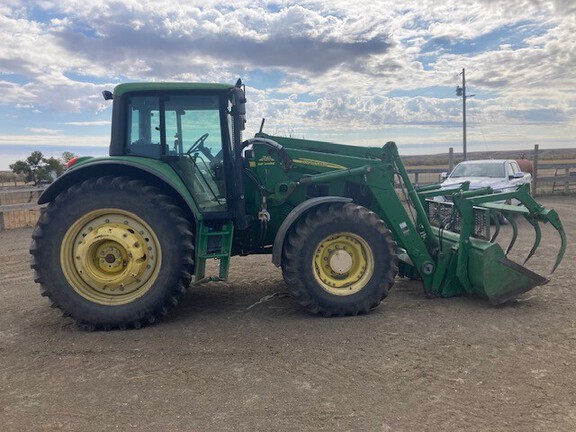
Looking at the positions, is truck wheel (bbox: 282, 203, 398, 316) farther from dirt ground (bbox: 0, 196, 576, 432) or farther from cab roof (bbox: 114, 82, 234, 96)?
cab roof (bbox: 114, 82, 234, 96)

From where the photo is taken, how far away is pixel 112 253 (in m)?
4.56

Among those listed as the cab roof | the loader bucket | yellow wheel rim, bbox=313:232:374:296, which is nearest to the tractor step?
yellow wheel rim, bbox=313:232:374:296

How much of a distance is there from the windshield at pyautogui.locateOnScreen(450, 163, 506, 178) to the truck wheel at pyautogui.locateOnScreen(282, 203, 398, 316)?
8.80 metres

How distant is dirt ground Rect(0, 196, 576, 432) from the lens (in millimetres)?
3018

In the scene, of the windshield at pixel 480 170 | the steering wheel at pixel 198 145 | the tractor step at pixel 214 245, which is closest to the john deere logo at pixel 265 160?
the steering wheel at pixel 198 145

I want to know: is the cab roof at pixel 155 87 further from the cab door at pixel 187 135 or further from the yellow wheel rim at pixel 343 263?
the yellow wheel rim at pixel 343 263

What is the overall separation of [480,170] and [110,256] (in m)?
10.9

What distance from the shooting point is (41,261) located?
446cm

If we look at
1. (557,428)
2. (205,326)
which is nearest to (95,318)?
(205,326)

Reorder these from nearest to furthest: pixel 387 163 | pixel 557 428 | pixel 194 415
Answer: pixel 557 428, pixel 194 415, pixel 387 163

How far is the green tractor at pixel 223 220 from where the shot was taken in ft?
14.8

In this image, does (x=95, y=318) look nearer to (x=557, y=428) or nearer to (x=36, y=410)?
(x=36, y=410)

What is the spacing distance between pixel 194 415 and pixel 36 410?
111 cm

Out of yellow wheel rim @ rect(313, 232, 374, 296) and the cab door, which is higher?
the cab door
